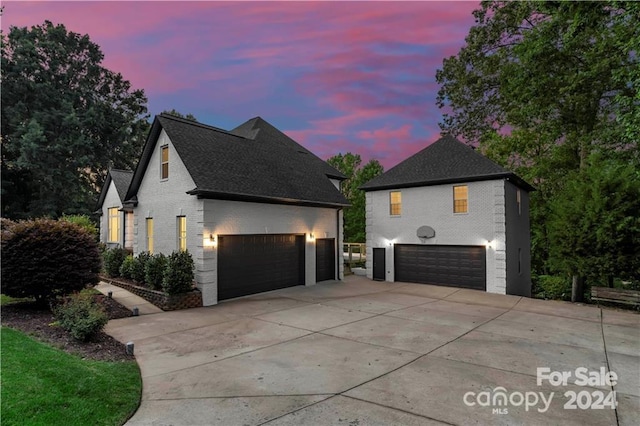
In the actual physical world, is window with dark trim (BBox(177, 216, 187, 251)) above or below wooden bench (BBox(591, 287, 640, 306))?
above

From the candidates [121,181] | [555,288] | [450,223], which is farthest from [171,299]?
[555,288]

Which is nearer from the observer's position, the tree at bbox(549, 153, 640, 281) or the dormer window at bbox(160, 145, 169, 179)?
the tree at bbox(549, 153, 640, 281)

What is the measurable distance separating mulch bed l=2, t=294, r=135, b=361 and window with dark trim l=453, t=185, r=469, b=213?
15097 mm

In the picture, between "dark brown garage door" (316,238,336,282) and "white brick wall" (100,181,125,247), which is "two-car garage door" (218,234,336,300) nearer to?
"dark brown garage door" (316,238,336,282)

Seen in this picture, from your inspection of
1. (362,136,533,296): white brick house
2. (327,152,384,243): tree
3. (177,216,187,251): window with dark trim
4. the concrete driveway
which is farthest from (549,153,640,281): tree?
(327,152,384,243): tree

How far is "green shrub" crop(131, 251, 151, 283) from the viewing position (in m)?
14.5

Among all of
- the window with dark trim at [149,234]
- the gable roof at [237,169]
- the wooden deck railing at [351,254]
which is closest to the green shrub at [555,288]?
the wooden deck railing at [351,254]

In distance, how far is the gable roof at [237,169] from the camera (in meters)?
13.7

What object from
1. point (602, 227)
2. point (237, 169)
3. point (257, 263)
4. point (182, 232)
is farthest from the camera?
point (237, 169)

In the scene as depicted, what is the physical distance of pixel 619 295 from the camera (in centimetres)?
1320

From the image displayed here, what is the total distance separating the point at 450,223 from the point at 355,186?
22498 mm

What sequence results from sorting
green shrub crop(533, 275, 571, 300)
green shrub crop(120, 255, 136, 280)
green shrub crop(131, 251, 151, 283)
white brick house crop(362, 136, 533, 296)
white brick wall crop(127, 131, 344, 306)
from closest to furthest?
white brick wall crop(127, 131, 344, 306) → green shrub crop(131, 251, 151, 283) → green shrub crop(120, 255, 136, 280) → white brick house crop(362, 136, 533, 296) → green shrub crop(533, 275, 571, 300)

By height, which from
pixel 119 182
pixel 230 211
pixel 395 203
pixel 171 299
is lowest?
pixel 171 299

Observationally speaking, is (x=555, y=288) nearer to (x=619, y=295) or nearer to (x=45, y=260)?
(x=619, y=295)
